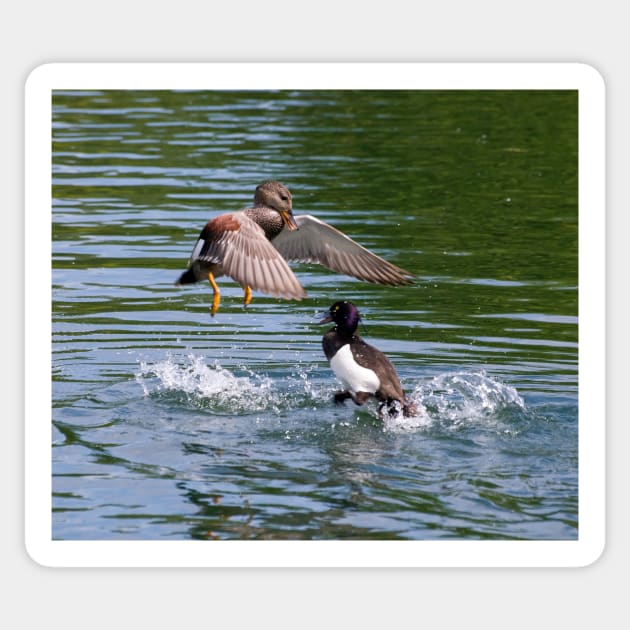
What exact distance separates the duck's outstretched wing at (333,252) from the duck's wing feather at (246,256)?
0.84 metres

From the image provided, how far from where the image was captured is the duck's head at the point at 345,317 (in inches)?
397

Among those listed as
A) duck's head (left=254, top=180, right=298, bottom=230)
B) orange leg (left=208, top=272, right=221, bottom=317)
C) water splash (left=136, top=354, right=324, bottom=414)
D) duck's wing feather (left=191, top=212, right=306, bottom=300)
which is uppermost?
duck's head (left=254, top=180, right=298, bottom=230)

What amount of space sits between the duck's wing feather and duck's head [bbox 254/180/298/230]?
0.92 ft

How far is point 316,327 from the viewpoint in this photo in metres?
11.8

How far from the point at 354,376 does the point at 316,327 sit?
7.25 ft

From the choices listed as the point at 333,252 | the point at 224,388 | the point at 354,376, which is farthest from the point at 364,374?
Result: the point at 333,252

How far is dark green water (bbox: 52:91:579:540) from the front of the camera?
805 centimetres

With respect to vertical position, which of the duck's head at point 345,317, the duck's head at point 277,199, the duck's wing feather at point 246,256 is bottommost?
the duck's head at point 345,317

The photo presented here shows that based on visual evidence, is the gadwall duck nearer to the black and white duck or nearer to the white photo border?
the black and white duck

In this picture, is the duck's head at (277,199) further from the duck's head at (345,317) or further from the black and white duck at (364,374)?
the black and white duck at (364,374)

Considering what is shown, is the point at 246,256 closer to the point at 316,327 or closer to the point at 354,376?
the point at 354,376

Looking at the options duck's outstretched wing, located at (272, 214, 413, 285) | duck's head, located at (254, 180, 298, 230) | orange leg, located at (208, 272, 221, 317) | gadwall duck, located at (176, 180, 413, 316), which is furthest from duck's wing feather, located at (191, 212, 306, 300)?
duck's outstretched wing, located at (272, 214, 413, 285)
